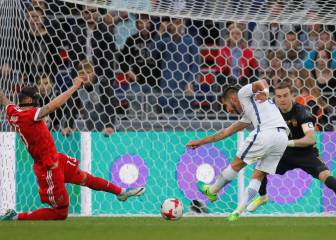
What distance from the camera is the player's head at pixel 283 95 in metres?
8.84

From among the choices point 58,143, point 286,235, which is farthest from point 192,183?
point 286,235

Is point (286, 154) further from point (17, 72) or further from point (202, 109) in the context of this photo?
point (17, 72)

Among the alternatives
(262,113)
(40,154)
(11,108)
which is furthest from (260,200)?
(11,108)

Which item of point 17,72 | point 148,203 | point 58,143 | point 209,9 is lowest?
point 148,203

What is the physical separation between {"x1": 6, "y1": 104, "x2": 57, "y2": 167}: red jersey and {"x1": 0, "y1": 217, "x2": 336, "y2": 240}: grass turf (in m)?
0.58

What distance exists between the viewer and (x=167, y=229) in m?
7.34

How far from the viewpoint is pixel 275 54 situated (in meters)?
11.2

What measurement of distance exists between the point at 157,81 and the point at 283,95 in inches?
98.1

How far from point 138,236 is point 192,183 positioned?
3.87 meters

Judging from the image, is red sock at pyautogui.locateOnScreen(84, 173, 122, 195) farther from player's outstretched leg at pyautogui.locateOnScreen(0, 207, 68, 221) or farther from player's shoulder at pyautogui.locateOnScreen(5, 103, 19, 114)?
player's shoulder at pyautogui.locateOnScreen(5, 103, 19, 114)

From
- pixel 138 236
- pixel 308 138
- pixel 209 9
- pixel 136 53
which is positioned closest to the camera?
pixel 138 236

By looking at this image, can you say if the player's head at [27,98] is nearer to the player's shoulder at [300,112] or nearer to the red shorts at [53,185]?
the red shorts at [53,185]

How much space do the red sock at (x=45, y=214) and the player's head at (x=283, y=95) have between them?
2278mm

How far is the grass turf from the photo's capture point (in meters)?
6.58
